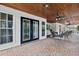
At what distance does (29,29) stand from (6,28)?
1.78 metres

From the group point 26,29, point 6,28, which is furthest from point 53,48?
Result: point 26,29

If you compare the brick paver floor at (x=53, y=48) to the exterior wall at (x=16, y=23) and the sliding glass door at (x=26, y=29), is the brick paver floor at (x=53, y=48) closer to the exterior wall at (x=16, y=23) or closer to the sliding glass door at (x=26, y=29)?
the exterior wall at (x=16, y=23)

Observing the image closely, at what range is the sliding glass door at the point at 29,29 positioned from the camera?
6.77 m

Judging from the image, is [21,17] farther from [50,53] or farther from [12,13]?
[50,53]

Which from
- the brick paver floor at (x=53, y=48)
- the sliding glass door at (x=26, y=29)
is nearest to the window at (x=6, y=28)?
the brick paver floor at (x=53, y=48)

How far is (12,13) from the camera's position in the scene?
5871mm

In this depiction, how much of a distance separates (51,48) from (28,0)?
2.06 m

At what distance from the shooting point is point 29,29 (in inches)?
288

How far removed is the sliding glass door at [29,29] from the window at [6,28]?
0.85m

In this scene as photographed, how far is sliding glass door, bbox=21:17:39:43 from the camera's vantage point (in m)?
6.77

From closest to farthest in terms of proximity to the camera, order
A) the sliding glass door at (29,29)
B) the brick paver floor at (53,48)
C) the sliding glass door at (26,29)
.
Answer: the brick paver floor at (53,48) → the sliding glass door at (29,29) → the sliding glass door at (26,29)

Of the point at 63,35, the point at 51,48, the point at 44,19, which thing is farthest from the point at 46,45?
the point at 44,19

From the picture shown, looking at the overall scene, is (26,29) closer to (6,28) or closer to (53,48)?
(6,28)

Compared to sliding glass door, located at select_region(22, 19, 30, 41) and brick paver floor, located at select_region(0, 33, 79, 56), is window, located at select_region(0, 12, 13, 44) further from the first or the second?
sliding glass door, located at select_region(22, 19, 30, 41)
